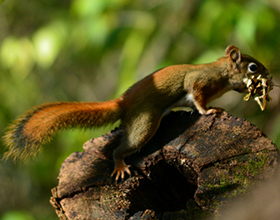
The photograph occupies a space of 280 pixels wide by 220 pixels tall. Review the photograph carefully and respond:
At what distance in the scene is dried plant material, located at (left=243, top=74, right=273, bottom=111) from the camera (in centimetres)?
167

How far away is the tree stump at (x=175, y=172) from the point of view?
1.18 meters

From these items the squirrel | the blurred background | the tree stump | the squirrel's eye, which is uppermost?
the blurred background

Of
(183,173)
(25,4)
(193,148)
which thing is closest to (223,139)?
(193,148)

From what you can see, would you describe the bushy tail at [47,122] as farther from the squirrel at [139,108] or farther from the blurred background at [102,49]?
the blurred background at [102,49]

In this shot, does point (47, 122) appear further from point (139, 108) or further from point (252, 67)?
point (252, 67)

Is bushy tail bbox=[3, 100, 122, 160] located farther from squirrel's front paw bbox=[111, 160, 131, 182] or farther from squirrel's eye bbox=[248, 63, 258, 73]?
squirrel's eye bbox=[248, 63, 258, 73]

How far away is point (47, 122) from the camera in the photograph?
61.0 inches

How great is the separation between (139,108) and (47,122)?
17.7 inches

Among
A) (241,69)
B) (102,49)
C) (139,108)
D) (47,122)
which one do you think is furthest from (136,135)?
(102,49)

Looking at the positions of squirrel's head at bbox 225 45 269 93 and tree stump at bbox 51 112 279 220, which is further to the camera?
squirrel's head at bbox 225 45 269 93

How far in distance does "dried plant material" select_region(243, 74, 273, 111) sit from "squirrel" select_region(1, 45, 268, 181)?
4cm

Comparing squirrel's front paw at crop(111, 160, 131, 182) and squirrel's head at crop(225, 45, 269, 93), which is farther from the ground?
squirrel's head at crop(225, 45, 269, 93)

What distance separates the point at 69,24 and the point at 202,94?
1.56 meters

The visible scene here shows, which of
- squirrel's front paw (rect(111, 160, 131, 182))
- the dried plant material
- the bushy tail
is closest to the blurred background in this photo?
the bushy tail
